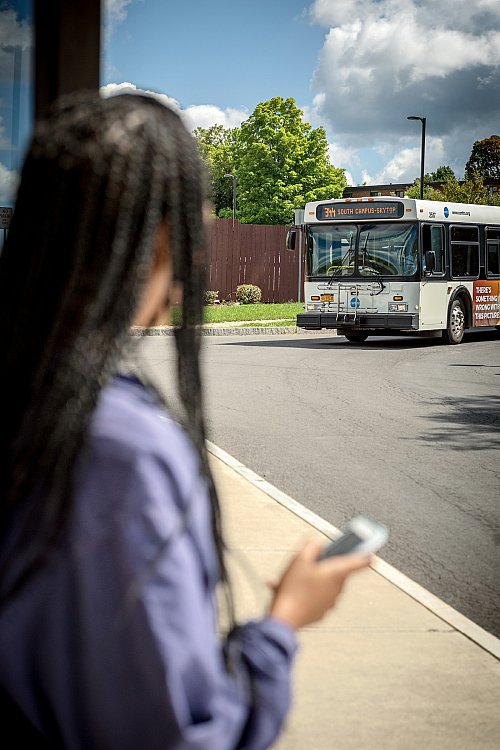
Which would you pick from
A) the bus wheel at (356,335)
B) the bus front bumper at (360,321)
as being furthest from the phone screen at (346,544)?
the bus wheel at (356,335)

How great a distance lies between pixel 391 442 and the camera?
379 inches

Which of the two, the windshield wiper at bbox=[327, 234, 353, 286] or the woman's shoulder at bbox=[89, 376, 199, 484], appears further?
the windshield wiper at bbox=[327, 234, 353, 286]

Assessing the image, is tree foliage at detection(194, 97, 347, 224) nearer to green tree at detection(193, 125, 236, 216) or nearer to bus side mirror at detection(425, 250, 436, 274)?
green tree at detection(193, 125, 236, 216)

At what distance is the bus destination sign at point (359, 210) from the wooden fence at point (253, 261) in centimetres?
1290

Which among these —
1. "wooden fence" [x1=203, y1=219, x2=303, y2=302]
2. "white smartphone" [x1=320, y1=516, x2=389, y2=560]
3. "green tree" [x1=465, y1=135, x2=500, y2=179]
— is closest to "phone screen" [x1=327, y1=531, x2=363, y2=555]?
"white smartphone" [x1=320, y1=516, x2=389, y2=560]

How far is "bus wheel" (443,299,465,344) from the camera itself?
2158 centimetres

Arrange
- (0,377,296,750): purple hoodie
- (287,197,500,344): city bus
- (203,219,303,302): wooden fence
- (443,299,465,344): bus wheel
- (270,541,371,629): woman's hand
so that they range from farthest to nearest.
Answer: (203,219,303,302): wooden fence
(443,299,465,344): bus wheel
(287,197,500,344): city bus
(270,541,371,629): woman's hand
(0,377,296,750): purple hoodie

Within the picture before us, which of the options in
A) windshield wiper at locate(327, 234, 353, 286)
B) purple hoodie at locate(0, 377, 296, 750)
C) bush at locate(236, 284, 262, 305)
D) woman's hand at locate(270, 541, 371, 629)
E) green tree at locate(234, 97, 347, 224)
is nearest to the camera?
purple hoodie at locate(0, 377, 296, 750)

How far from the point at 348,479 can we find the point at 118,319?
6.85 metres

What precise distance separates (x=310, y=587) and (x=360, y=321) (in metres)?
19.3

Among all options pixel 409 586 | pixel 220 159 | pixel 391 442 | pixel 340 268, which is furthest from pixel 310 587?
pixel 220 159

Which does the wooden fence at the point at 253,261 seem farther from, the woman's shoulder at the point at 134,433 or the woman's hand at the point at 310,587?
the woman's shoulder at the point at 134,433

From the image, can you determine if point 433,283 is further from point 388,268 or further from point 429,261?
point 388,268

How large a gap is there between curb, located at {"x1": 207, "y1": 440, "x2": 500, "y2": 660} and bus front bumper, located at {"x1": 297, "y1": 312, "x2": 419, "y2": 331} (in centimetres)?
1306
